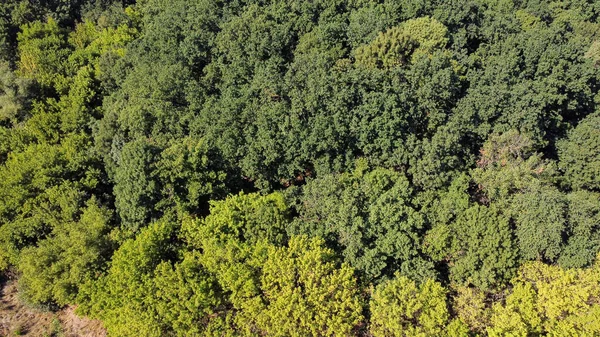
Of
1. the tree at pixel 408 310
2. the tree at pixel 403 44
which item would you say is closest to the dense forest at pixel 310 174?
the tree at pixel 408 310

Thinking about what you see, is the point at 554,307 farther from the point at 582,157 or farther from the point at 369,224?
Answer: the point at 582,157

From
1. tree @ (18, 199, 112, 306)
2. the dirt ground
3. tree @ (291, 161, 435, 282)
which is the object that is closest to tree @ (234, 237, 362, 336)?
tree @ (291, 161, 435, 282)

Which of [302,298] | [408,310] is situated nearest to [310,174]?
[302,298]

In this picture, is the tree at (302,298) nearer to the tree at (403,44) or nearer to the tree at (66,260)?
the tree at (66,260)

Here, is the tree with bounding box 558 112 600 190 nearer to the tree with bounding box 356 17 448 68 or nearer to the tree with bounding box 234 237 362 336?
the tree with bounding box 356 17 448 68

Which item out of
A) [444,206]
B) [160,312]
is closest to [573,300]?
[444,206]

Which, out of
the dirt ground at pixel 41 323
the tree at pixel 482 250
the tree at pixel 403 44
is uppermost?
the tree at pixel 403 44
